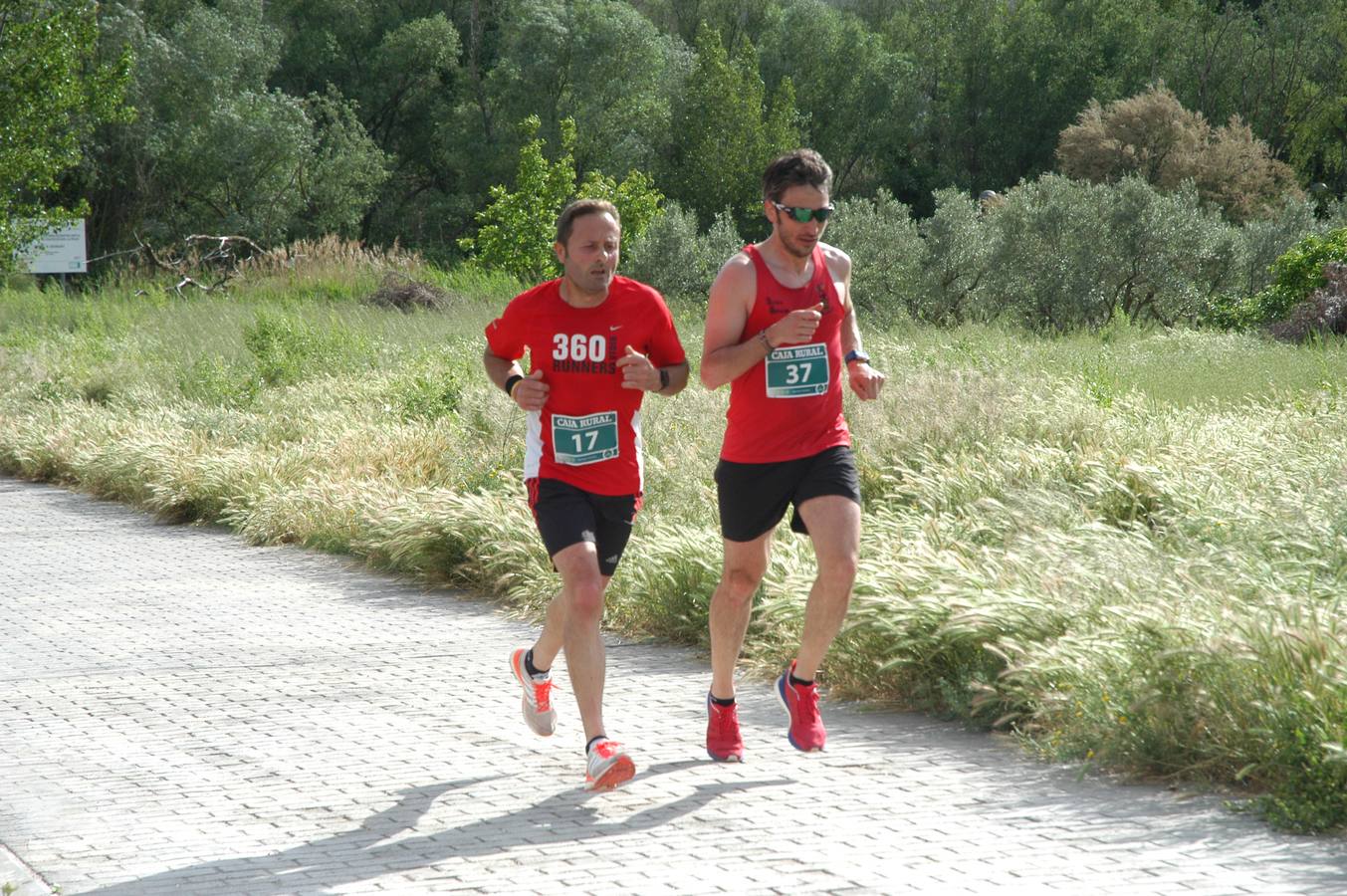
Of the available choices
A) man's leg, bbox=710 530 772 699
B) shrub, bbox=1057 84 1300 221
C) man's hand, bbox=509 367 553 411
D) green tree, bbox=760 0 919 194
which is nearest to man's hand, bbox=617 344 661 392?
man's hand, bbox=509 367 553 411

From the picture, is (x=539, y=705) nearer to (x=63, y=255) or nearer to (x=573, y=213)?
(x=573, y=213)

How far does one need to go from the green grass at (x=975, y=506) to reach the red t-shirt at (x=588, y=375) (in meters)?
1.48

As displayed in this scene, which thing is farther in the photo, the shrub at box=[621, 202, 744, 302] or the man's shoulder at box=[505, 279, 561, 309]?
the shrub at box=[621, 202, 744, 302]

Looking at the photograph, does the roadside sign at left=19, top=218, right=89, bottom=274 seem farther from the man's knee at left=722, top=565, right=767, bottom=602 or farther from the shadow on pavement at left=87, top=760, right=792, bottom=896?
the shadow on pavement at left=87, top=760, right=792, bottom=896

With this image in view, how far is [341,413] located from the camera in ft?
49.3

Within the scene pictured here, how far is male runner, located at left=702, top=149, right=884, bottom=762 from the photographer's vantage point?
5.20m

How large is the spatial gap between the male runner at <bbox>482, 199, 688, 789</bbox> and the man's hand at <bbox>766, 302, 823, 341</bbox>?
33cm

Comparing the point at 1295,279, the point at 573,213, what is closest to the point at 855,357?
the point at 573,213

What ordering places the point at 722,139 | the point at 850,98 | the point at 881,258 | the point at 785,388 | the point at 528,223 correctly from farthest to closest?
1. the point at 850,98
2. the point at 722,139
3. the point at 528,223
4. the point at 881,258
5. the point at 785,388

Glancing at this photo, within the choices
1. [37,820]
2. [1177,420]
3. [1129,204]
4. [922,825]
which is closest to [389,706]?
[37,820]

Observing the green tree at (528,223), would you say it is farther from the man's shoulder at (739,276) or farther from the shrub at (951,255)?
the man's shoulder at (739,276)

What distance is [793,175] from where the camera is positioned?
5.18 m

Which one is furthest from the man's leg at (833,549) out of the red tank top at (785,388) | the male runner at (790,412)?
the red tank top at (785,388)

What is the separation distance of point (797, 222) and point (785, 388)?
527 mm
